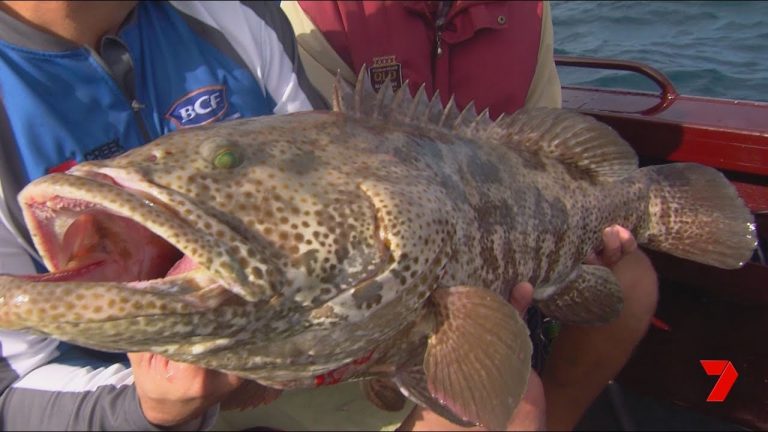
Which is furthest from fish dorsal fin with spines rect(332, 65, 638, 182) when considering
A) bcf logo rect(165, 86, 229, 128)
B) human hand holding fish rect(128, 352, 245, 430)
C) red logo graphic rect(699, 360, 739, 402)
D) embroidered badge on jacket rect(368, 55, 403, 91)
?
red logo graphic rect(699, 360, 739, 402)

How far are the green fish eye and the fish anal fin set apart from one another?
64 cm

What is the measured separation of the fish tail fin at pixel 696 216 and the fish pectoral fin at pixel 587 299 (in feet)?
1.13

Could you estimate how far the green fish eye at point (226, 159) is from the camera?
4.58ft

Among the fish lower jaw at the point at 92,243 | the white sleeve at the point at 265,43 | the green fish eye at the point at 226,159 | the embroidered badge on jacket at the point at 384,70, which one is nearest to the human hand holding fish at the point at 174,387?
the fish lower jaw at the point at 92,243

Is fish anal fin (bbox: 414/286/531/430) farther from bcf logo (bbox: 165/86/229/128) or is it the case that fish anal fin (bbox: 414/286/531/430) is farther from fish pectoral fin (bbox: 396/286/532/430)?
bcf logo (bbox: 165/86/229/128)

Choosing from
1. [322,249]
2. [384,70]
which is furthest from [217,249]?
[384,70]

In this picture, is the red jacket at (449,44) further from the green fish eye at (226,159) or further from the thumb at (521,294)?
the green fish eye at (226,159)

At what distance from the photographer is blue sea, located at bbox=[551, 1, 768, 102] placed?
3.84 m

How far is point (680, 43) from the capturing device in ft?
16.0

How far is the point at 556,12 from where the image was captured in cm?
682

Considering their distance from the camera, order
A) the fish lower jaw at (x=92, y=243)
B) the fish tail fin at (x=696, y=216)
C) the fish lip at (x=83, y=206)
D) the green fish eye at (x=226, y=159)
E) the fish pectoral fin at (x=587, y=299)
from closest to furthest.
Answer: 1. the fish lip at (x=83, y=206)
2. the fish lower jaw at (x=92, y=243)
3. the green fish eye at (x=226, y=159)
4. the fish pectoral fin at (x=587, y=299)
5. the fish tail fin at (x=696, y=216)

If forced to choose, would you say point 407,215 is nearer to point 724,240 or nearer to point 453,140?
point 453,140

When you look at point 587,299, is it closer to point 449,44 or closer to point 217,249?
point 449,44

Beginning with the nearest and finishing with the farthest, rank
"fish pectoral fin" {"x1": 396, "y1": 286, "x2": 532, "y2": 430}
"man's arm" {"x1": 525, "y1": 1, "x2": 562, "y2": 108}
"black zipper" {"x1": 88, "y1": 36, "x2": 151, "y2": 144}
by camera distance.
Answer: "fish pectoral fin" {"x1": 396, "y1": 286, "x2": 532, "y2": 430} < "black zipper" {"x1": 88, "y1": 36, "x2": 151, "y2": 144} < "man's arm" {"x1": 525, "y1": 1, "x2": 562, "y2": 108}
